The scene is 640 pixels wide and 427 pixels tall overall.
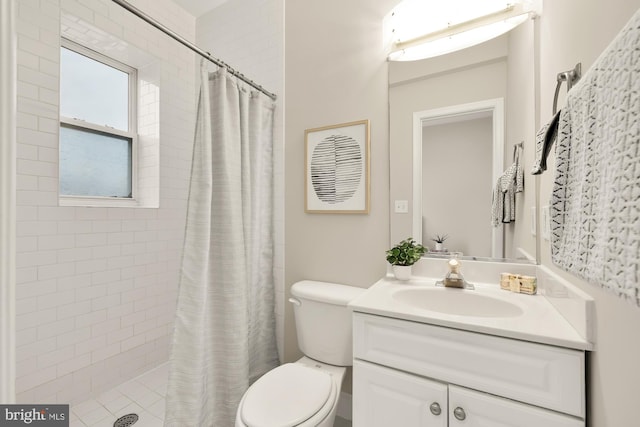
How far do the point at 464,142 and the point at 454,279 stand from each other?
643 millimetres

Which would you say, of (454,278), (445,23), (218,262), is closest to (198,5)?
(445,23)

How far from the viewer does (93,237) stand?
6.00 feet

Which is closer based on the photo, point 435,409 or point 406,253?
point 435,409

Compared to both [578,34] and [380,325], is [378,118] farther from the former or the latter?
[380,325]

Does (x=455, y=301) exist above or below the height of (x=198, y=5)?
below

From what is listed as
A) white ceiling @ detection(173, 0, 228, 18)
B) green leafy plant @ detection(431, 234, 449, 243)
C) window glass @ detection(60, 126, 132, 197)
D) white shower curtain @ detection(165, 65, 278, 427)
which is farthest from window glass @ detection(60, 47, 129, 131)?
green leafy plant @ detection(431, 234, 449, 243)

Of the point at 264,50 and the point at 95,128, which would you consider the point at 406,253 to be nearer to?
the point at 264,50

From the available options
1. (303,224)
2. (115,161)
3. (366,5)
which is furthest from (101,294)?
(366,5)

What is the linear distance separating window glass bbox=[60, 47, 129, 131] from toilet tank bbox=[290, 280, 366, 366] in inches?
74.0

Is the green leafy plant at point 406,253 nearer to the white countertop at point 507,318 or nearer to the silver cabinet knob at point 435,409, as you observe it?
the white countertop at point 507,318

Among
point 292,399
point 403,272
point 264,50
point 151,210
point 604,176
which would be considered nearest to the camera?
point 604,176

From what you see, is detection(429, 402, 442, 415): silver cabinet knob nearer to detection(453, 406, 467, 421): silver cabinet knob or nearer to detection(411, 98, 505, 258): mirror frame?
detection(453, 406, 467, 421): silver cabinet knob

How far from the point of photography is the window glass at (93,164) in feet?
6.14

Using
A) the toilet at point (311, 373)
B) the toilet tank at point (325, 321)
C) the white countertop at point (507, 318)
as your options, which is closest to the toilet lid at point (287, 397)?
the toilet at point (311, 373)
